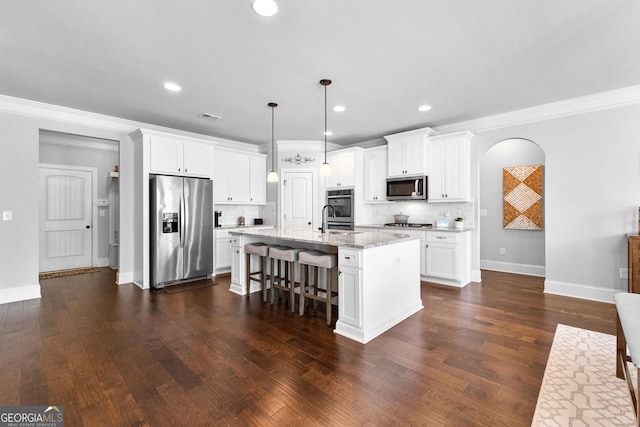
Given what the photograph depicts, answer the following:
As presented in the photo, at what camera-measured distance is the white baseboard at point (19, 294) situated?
3686mm

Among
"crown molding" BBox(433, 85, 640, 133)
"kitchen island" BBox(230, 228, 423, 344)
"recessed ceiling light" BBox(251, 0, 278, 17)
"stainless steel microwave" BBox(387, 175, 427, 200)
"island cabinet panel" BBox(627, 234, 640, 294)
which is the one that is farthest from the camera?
"stainless steel microwave" BBox(387, 175, 427, 200)

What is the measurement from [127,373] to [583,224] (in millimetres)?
5226

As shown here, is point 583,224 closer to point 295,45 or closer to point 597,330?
point 597,330

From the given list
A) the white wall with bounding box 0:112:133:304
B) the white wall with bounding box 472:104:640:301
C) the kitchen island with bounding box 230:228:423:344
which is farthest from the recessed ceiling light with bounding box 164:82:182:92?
the white wall with bounding box 472:104:640:301

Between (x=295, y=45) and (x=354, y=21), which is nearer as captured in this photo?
(x=354, y=21)

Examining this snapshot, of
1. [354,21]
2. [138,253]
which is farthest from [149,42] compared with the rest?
[138,253]

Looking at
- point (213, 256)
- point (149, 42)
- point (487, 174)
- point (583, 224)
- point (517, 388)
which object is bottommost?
point (517, 388)

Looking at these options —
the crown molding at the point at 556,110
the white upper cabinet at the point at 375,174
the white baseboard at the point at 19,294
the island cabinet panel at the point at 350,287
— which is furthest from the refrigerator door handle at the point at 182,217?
the crown molding at the point at 556,110

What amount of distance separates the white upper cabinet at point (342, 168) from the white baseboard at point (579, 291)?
3403 millimetres

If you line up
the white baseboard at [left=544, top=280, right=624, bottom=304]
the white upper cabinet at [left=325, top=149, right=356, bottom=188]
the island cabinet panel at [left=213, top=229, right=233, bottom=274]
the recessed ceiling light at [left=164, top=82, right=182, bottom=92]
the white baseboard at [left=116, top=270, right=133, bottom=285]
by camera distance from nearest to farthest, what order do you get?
the recessed ceiling light at [left=164, top=82, right=182, bottom=92] < the white baseboard at [left=544, top=280, right=624, bottom=304] < the white baseboard at [left=116, top=270, right=133, bottom=285] < the island cabinet panel at [left=213, top=229, right=233, bottom=274] < the white upper cabinet at [left=325, top=149, right=356, bottom=188]

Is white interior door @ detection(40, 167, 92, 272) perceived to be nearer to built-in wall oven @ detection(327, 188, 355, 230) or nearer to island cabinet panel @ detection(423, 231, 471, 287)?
built-in wall oven @ detection(327, 188, 355, 230)

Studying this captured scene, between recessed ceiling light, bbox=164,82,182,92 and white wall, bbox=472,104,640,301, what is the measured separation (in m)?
4.67

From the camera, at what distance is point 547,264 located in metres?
4.09

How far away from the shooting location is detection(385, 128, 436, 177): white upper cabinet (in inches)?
190
